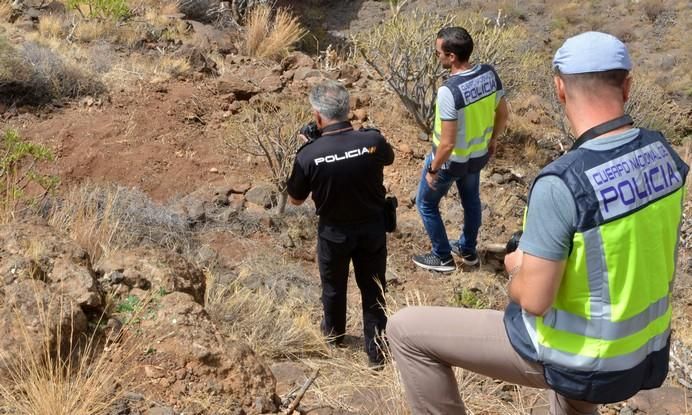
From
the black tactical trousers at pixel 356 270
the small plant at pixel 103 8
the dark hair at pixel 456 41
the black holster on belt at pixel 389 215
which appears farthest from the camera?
the small plant at pixel 103 8

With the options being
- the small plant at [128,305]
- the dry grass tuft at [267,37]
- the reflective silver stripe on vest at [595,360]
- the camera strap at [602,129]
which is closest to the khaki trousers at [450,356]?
the reflective silver stripe on vest at [595,360]

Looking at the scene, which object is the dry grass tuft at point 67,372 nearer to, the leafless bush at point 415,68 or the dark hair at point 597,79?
the dark hair at point 597,79

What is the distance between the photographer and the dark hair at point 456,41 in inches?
181

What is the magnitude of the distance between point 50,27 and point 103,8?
2.88 ft

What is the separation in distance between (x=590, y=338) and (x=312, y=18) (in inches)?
601

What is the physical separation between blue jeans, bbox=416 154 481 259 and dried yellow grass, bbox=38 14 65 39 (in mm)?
7071

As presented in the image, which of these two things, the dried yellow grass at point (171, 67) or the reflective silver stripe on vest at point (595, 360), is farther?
the dried yellow grass at point (171, 67)

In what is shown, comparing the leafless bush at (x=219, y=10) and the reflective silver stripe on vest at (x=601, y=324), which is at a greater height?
the leafless bush at (x=219, y=10)

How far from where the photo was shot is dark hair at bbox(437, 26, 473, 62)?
459 cm

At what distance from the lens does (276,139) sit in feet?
22.3

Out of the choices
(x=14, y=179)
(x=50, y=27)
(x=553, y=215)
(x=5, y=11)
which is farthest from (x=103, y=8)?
(x=553, y=215)

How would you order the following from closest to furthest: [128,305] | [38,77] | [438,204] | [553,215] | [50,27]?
1. [553,215]
2. [128,305]
3. [438,204]
4. [38,77]
5. [50,27]

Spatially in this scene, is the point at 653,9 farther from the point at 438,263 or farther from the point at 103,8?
the point at 438,263

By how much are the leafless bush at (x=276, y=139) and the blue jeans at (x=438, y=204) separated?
1.61 m
